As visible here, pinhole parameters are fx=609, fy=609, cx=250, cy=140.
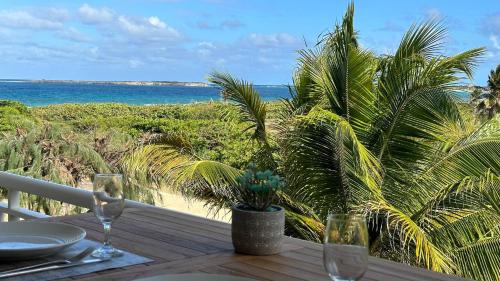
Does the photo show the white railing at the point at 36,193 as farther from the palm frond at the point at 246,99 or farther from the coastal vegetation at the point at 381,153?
the palm frond at the point at 246,99

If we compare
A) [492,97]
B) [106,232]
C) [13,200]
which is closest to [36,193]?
[13,200]

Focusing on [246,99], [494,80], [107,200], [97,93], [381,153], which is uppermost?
[494,80]

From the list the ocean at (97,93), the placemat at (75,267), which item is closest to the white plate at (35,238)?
the placemat at (75,267)

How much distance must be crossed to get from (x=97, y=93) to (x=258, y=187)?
130 ft

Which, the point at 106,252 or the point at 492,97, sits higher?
the point at 492,97

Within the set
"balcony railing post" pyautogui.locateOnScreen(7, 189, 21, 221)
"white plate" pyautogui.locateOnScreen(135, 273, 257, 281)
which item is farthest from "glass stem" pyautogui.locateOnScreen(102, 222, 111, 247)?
"balcony railing post" pyautogui.locateOnScreen(7, 189, 21, 221)

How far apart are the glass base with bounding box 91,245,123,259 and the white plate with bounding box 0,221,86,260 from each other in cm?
7

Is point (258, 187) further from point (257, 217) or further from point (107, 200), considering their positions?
point (107, 200)

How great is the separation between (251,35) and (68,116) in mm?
18878

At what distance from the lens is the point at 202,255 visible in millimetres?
1443

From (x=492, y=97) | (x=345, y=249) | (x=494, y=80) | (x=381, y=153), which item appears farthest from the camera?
(x=494, y=80)

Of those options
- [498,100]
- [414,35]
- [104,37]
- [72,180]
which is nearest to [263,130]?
[414,35]

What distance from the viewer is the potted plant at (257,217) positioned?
144 centimetres

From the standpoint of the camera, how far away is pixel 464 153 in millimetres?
4512
